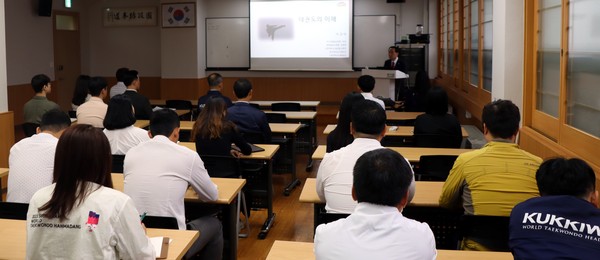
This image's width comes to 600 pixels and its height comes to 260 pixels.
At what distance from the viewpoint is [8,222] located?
2762 mm

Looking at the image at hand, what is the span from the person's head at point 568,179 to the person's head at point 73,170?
63.8 inches

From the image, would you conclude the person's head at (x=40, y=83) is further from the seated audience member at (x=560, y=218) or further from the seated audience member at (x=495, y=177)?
the seated audience member at (x=560, y=218)

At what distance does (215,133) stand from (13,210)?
183cm

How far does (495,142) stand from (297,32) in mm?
9109

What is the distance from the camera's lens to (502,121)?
9.75ft

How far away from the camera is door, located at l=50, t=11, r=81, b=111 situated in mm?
11695

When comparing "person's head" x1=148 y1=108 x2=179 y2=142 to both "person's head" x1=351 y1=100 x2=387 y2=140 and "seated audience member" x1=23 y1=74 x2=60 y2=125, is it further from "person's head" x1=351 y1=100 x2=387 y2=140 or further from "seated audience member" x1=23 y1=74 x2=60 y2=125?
"seated audience member" x1=23 y1=74 x2=60 y2=125

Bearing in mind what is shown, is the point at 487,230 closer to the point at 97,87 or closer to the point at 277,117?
the point at 97,87

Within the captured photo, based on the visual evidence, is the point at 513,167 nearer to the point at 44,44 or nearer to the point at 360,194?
the point at 360,194

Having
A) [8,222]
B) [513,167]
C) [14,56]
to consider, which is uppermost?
[14,56]

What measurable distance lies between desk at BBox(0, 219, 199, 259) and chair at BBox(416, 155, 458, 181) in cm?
201

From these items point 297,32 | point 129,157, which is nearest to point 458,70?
point 297,32

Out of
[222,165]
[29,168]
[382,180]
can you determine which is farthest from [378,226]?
[222,165]

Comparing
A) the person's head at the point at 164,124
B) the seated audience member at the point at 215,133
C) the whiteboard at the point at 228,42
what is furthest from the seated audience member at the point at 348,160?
the whiteboard at the point at 228,42
